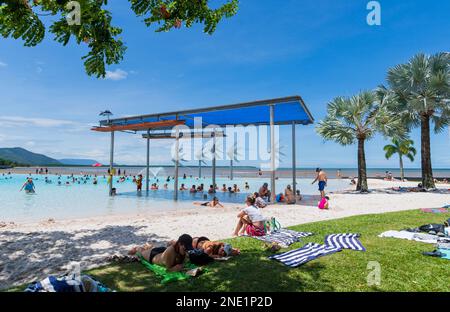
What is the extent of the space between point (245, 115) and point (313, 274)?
11.4 m

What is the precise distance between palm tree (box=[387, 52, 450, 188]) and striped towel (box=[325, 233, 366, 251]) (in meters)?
18.2

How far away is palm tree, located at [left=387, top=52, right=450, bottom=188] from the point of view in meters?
19.1

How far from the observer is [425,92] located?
19.5 metres

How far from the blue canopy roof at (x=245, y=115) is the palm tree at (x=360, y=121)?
19.2 feet

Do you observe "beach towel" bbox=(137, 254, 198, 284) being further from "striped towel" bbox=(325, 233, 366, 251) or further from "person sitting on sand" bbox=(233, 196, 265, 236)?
"striped towel" bbox=(325, 233, 366, 251)

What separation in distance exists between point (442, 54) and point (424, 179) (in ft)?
31.7

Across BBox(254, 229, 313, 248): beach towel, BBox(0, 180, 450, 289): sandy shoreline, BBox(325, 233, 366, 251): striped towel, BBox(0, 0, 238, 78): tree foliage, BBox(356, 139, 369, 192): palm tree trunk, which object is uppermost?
BBox(0, 0, 238, 78): tree foliage

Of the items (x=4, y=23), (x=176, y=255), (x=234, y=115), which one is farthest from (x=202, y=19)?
(x=234, y=115)

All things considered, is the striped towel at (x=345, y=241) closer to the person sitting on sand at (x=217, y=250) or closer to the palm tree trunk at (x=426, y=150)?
the person sitting on sand at (x=217, y=250)

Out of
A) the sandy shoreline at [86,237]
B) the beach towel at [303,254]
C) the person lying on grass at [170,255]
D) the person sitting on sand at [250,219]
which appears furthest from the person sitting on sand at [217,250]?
the person sitting on sand at [250,219]

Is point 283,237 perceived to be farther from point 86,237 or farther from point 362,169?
point 362,169

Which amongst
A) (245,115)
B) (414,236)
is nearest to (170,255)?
(414,236)

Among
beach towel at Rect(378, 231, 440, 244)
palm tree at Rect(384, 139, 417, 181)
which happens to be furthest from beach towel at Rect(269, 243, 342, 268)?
palm tree at Rect(384, 139, 417, 181)

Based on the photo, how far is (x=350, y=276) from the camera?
418 centimetres
